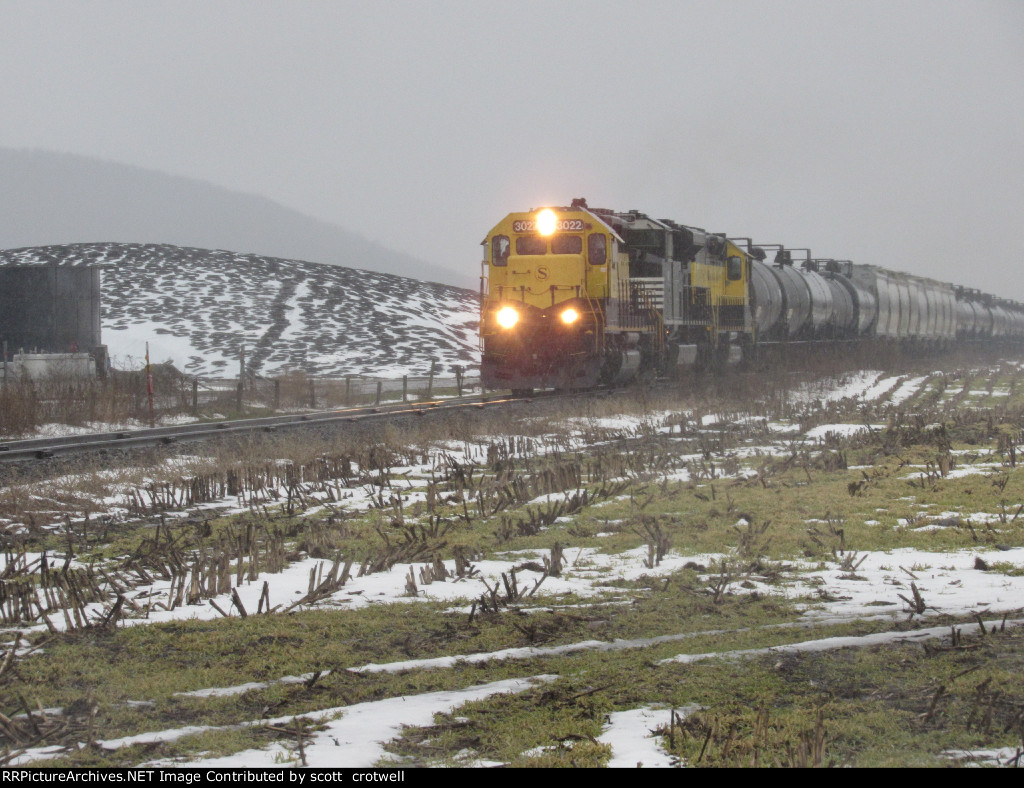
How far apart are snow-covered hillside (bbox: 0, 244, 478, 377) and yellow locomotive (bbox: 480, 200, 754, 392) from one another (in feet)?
68.4

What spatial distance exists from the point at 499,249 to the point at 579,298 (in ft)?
7.58

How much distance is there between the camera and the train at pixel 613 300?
22219 millimetres

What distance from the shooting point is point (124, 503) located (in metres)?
10.3

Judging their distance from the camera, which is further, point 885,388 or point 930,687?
point 885,388

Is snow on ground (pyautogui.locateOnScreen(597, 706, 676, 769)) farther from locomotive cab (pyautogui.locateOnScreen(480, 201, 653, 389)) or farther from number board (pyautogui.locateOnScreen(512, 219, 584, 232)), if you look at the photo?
number board (pyautogui.locateOnScreen(512, 219, 584, 232))

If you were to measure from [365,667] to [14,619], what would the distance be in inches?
85.8

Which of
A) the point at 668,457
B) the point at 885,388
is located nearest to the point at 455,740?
the point at 668,457

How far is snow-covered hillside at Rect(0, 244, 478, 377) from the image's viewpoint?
169ft

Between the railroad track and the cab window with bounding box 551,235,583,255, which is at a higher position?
the cab window with bounding box 551,235,583,255

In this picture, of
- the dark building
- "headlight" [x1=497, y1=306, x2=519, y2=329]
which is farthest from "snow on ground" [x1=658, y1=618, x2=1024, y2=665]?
the dark building

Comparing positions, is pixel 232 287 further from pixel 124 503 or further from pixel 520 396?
pixel 124 503

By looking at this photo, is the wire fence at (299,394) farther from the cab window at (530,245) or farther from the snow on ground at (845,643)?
the snow on ground at (845,643)

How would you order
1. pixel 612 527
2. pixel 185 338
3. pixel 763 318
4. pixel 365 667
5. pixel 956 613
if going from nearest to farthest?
pixel 365 667 → pixel 956 613 → pixel 612 527 → pixel 763 318 → pixel 185 338

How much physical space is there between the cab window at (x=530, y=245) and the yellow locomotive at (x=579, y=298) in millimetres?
21
